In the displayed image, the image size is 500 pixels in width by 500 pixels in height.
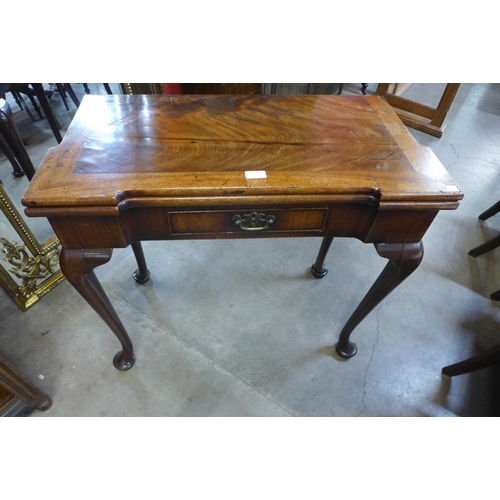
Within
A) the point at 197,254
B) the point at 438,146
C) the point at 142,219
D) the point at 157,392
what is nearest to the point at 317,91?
the point at 438,146

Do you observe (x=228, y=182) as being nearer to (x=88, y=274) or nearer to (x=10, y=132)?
(x=88, y=274)

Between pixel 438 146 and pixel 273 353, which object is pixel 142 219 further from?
pixel 438 146

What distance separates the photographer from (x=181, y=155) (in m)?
0.82

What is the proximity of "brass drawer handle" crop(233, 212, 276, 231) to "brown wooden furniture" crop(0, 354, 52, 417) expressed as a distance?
0.85 meters

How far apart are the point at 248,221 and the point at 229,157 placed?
0.58ft

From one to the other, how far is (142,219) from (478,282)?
176cm

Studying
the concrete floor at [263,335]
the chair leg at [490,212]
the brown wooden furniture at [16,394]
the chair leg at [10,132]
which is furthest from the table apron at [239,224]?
the chair leg at [490,212]

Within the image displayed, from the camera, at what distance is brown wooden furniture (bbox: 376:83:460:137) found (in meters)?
2.61

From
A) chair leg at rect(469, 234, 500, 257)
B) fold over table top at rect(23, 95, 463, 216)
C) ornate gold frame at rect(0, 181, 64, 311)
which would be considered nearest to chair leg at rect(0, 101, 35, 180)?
ornate gold frame at rect(0, 181, 64, 311)

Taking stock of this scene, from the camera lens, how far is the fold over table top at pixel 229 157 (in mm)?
719

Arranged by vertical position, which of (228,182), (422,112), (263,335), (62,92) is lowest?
(263,335)

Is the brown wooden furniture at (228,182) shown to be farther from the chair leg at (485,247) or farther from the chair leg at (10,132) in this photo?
the chair leg at (485,247)

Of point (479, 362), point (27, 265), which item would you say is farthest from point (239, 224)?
point (27, 265)

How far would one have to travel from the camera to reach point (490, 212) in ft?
6.47
